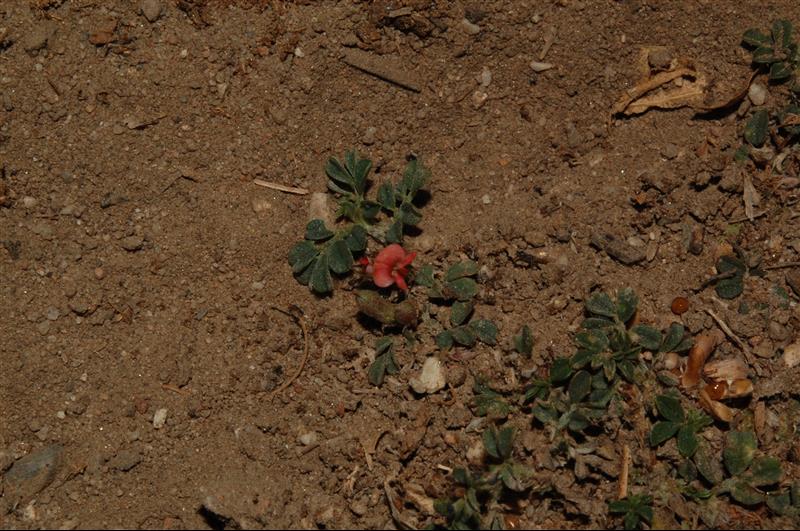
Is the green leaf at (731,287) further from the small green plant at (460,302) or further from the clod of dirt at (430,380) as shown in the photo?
the clod of dirt at (430,380)

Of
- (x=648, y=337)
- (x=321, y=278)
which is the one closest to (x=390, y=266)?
(x=321, y=278)

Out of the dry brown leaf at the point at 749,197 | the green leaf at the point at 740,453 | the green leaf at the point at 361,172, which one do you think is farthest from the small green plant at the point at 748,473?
the green leaf at the point at 361,172

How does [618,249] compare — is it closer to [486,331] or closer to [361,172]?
[486,331]

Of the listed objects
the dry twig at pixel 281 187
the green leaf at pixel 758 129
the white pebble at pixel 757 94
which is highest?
the white pebble at pixel 757 94

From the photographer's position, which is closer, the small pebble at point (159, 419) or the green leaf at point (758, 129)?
the small pebble at point (159, 419)

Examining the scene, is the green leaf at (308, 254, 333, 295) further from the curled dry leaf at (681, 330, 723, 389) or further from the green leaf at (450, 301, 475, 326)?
the curled dry leaf at (681, 330, 723, 389)
